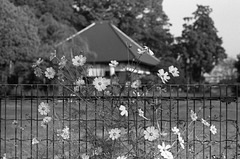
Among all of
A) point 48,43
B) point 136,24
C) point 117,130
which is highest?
point 136,24

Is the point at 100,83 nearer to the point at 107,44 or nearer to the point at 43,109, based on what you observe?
the point at 43,109

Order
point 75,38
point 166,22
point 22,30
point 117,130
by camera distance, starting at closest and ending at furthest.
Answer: point 117,130, point 22,30, point 75,38, point 166,22

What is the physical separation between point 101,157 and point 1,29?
63.3 ft

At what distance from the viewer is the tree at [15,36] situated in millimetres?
21548

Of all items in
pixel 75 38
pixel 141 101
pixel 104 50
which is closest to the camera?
pixel 141 101

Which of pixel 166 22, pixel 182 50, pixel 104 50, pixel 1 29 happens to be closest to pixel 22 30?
pixel 1 29

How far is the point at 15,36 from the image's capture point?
21.6 m

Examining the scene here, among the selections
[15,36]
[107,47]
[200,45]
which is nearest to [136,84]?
[15,36]

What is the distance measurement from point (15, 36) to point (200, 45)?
19.9 meters

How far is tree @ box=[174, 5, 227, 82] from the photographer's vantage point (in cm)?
3788

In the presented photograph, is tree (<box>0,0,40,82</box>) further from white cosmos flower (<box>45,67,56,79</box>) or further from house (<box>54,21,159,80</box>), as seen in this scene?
white cosmos flower (<box>45,67,56,79</box>)

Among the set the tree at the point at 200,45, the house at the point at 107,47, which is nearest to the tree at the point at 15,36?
the house at the point at 107,47

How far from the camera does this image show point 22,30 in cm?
2166

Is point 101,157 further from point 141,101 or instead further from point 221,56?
point 221,56
